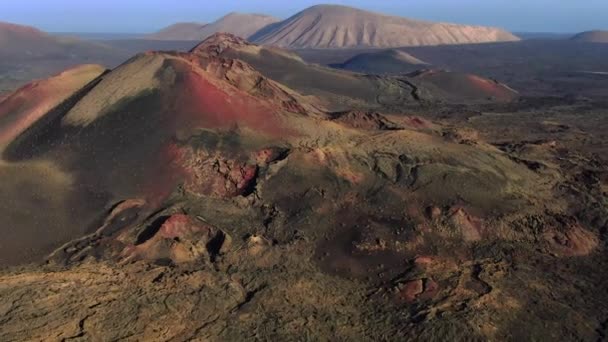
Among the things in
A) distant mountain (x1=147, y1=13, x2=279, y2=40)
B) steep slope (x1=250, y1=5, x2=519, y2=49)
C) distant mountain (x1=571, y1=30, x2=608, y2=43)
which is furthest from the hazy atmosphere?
distant mountain (x1=147, y1=13, x2=279, y2=40)

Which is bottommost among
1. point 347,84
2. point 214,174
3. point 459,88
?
point 459,88

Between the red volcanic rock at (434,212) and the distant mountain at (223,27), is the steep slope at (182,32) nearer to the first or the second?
the distant mountain at (223,27)

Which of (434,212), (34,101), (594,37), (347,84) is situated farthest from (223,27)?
(434,212)

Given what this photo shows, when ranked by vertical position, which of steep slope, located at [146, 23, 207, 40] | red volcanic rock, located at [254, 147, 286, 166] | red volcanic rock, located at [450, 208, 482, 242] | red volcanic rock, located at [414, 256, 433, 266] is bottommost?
steep slope, located at [146, 23, 207, 40]

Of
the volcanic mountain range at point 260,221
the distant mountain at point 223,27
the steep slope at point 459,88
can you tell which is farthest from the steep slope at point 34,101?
the distant mountain at point 223,27

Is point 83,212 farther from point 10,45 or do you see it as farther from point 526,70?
point 10,45

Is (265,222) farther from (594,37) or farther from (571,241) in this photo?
(594,37)

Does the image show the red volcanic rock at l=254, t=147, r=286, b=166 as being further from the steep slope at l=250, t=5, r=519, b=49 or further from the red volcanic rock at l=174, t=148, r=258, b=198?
the steep slope at l=250, t=5, r=519, b=49
